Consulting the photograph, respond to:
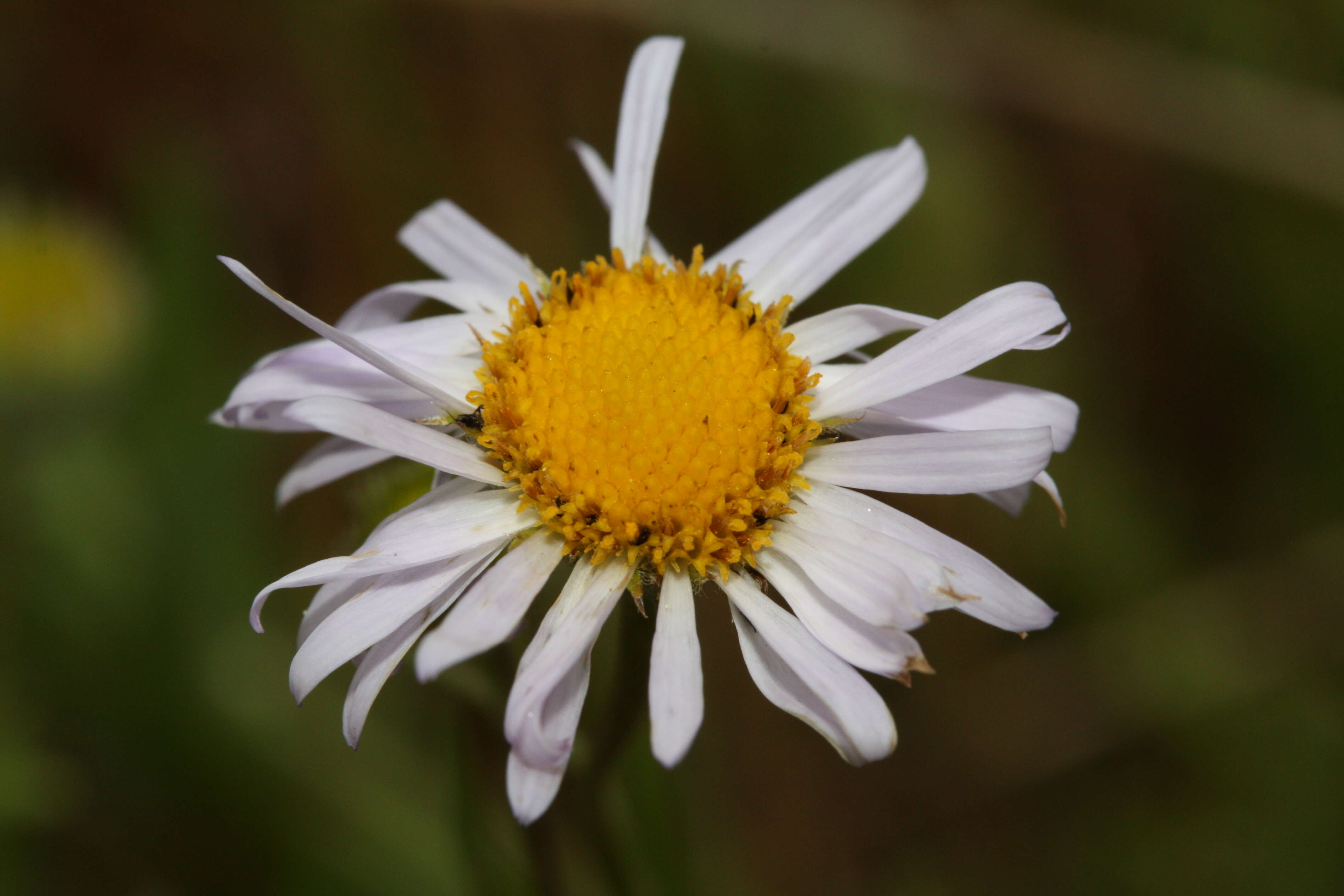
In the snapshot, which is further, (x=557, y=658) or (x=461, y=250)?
(x=461, y=250)

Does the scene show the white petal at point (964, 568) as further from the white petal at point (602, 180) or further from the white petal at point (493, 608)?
the white petal at point (602, 180)

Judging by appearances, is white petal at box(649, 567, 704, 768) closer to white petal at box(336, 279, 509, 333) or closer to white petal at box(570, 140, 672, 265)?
white petal at box(336, 279, 509, 333)

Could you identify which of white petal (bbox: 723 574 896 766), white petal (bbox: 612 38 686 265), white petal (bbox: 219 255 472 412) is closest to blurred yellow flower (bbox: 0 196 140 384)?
white petal (bbox: 219 255 472 412)

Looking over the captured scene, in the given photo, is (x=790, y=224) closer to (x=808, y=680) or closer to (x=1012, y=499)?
(x=1012, y=499)

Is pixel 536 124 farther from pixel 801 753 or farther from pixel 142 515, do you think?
pixel 801 753

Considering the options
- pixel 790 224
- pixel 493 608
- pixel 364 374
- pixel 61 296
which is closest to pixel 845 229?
pixel 790 224
